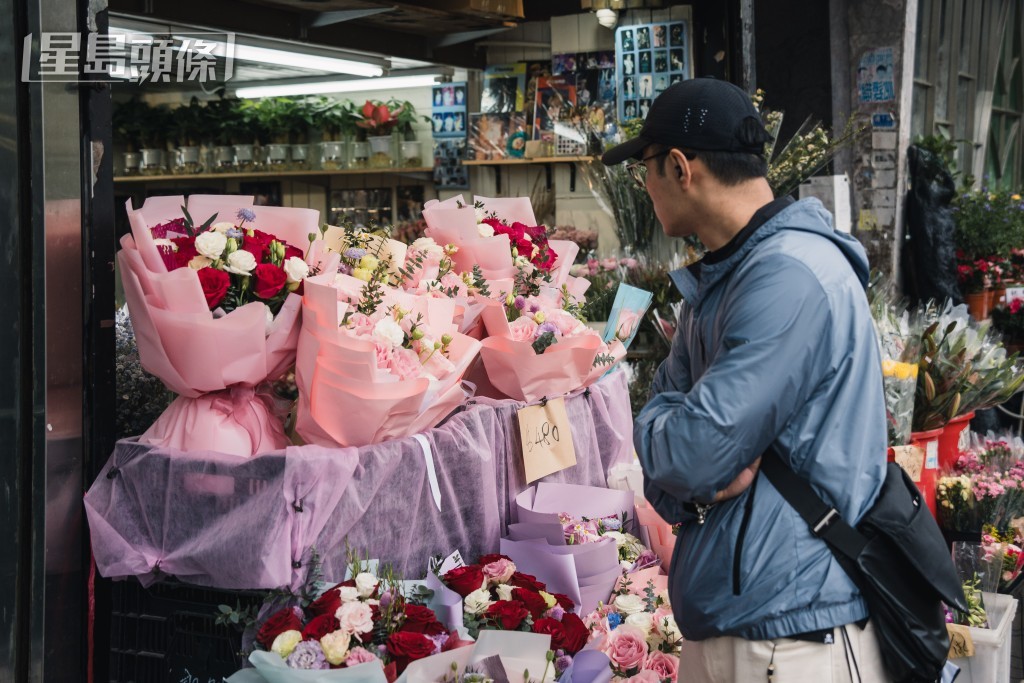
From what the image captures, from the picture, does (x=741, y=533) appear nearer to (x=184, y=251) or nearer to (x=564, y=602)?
(x=564, y=602)

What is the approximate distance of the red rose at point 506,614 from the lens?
217 cm

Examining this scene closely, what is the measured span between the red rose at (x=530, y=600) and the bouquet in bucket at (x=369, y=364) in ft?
1.44

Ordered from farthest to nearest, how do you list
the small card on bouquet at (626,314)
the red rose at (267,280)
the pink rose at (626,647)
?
1. the small card on bouquet at (626,314)
2. the pink rose at (626,647)
3. the red rose at (267,280)

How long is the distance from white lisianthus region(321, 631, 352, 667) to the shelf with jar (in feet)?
17.6

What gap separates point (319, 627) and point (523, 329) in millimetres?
1075

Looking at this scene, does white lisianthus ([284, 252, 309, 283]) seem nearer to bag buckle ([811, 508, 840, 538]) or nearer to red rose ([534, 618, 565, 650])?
red rose ([534, 618, 565, 650])

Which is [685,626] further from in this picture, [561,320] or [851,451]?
[561,320]

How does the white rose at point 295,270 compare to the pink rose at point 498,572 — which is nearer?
the white rose at point 295,270

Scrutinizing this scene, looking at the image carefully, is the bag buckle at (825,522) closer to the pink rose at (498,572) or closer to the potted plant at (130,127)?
the pink rose at (498,572)

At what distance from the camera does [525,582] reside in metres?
2.34

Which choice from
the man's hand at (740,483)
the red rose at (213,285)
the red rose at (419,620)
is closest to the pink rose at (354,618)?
the red rose at (419,620)

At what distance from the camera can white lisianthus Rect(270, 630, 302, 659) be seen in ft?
5.99

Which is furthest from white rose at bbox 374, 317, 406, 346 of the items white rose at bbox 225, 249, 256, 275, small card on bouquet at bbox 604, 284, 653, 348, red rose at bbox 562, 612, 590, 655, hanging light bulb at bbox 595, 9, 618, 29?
hanging light bulb at bbox 595, 9, 618, 29

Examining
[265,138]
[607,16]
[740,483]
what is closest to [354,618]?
[740,483]
